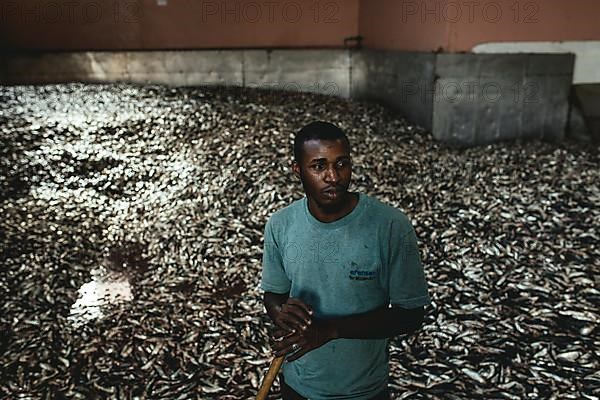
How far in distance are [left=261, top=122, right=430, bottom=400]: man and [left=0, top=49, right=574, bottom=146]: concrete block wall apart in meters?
9.55

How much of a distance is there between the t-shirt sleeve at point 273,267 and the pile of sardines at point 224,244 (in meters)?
2.49

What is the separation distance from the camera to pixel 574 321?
5578 mm

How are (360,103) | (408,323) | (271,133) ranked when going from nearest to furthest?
(408,323) < (271,133) < (360,103)

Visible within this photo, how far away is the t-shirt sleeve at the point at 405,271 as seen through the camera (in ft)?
7.59

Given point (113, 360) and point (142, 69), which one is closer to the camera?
point (113, 360)

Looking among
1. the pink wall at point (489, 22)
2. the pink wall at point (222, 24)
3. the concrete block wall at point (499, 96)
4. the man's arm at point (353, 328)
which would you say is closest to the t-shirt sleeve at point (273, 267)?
the man's arm at point (353, 328)

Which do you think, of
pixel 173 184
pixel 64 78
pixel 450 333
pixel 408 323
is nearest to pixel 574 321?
pixel 450 333

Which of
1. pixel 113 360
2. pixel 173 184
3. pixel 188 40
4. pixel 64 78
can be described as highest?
pixel 188 40

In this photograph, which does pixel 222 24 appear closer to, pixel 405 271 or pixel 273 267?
pixel 273 267

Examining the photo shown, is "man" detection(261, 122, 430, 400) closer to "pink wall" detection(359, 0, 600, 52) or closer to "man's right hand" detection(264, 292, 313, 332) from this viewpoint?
"man's right hand" detection(264, 292, 313, 332)

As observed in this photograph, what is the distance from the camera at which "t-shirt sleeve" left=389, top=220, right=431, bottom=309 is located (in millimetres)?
2312

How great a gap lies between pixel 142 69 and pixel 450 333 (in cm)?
1141

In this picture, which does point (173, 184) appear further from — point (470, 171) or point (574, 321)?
point (574, 321)

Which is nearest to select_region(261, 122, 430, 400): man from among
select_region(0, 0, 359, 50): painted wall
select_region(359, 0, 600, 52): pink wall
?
select_region(359, 0, 600, 52): pink wall
